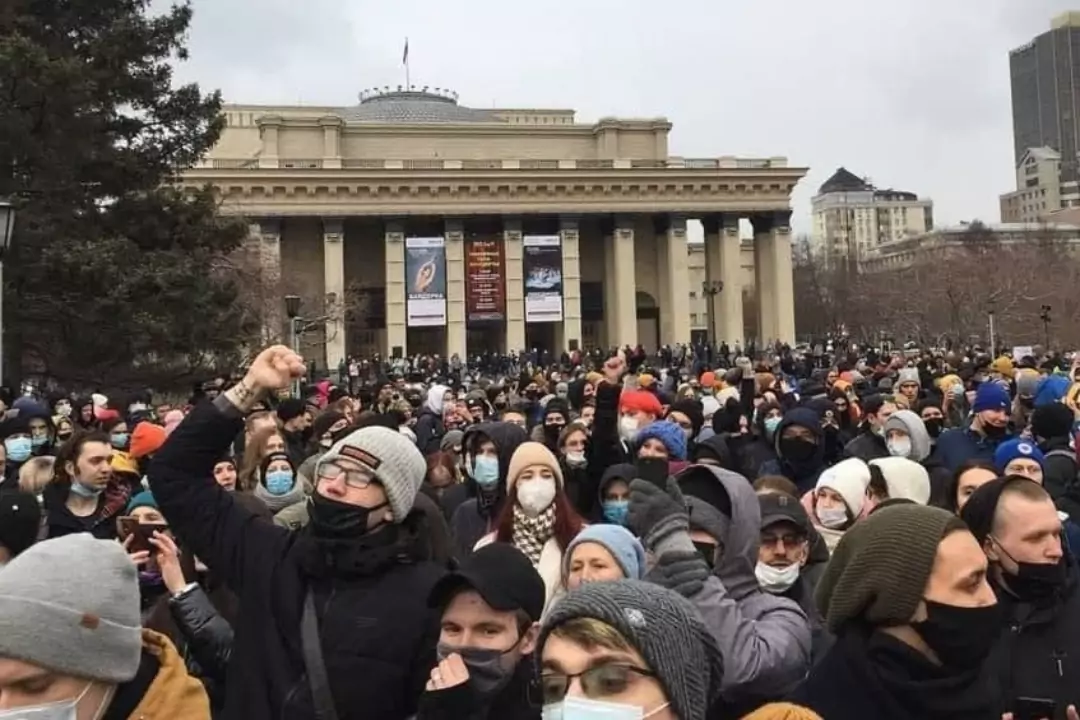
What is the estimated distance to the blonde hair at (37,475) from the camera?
6.72m

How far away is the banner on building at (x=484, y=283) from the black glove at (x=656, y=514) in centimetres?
5504

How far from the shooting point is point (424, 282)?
54.2m

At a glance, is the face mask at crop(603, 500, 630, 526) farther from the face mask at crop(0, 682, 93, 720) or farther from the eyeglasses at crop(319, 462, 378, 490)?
the face mask at crop(0, 682, 93, 720)

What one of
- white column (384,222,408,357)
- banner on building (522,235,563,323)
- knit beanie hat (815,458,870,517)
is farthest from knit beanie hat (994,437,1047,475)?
white column (384,222,408,357)

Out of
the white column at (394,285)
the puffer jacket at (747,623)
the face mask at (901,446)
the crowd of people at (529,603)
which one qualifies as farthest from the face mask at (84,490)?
the white column at (394,285)

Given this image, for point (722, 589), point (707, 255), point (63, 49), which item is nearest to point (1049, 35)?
point (707, 255)

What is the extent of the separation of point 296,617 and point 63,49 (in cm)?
2040

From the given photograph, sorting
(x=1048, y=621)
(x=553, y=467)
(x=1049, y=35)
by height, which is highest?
(x=1049, y=35)

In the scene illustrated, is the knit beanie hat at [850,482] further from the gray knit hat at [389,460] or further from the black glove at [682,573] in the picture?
the gray knit hat at [389,460]

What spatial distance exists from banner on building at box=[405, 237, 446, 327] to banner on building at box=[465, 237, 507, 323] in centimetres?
437

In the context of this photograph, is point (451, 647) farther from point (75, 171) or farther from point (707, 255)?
point (707, 255)

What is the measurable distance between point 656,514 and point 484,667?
28.9 inches

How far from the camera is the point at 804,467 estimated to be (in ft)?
24.7

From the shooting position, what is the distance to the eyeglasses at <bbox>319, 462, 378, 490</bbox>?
3.22m
